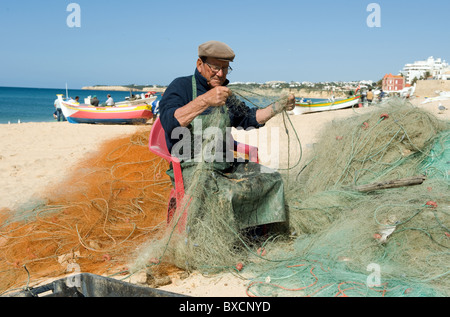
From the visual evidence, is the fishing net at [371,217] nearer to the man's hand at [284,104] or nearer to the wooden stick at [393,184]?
the wooden stick at [393,184]

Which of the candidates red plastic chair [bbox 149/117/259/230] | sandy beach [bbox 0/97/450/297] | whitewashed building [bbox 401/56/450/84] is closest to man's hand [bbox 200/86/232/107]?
red plastic chair [bbox 149/117/259/230]

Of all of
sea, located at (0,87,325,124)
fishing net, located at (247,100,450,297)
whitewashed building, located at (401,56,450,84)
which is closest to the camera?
fishing net, located at (247,100,450,297)

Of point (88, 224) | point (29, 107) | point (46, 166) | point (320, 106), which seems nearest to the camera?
point (88, 224)

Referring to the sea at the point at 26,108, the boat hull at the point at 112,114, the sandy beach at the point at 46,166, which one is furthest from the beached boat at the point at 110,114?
the sea at the point at 26,108

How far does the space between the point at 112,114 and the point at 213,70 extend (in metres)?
14.0

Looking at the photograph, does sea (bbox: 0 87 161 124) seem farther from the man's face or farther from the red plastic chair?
the man's face

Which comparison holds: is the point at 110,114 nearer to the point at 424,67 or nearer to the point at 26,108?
the point at 26,108

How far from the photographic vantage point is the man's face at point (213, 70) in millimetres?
3349

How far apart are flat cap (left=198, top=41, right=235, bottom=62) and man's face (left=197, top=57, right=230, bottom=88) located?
3.1 inches

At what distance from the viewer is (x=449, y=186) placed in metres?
3.58

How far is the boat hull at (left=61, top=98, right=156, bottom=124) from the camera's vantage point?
16.2 m

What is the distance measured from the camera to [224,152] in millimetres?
3617

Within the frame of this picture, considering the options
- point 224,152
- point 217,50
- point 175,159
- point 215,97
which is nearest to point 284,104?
point 224,152
